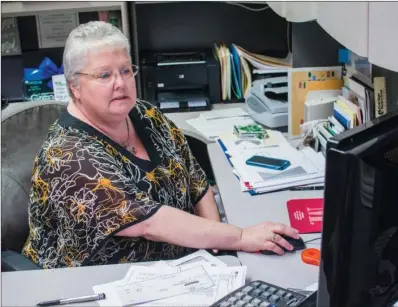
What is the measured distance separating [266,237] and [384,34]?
58 cm

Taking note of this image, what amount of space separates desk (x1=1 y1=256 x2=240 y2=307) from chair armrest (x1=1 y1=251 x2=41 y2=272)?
0.62 feet

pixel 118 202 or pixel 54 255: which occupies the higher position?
pixel 118 202

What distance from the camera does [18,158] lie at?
1.97 m

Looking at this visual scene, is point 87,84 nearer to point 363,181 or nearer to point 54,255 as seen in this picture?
point 54,255

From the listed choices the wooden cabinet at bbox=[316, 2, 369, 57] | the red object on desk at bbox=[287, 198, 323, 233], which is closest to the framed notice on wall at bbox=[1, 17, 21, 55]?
the wooden cabinet at bbox=[316, 2, 369, 57]

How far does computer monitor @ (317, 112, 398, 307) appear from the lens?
860 mm

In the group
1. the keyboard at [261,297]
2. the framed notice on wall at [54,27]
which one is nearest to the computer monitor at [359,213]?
the keyboard at [261,297]

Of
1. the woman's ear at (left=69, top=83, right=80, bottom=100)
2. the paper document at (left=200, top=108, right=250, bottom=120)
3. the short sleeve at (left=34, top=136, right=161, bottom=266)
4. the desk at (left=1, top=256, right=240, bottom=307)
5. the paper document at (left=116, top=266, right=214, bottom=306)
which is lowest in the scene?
the desk at (left=1, top=256, right=240, bottom=307)

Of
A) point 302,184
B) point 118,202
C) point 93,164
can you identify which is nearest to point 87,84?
point 93,164

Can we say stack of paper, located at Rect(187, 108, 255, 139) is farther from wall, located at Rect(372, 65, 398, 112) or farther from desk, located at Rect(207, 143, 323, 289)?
wall, located at Rect(372, 65, 398, 112)

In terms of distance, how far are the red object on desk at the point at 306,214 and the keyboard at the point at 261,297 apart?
0.40 metres

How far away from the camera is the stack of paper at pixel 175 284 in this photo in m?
1.32

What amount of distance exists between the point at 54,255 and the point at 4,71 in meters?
1.65

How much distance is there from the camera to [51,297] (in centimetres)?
135
